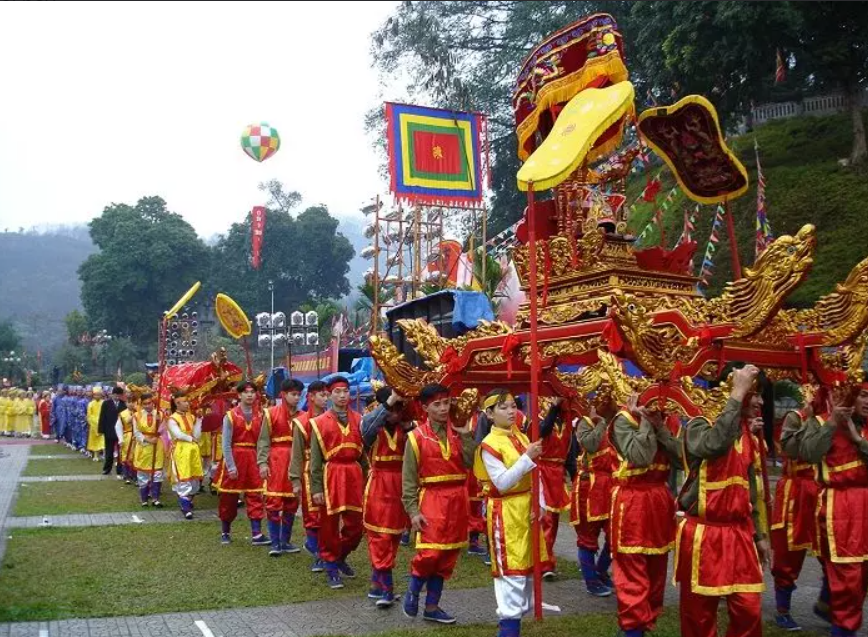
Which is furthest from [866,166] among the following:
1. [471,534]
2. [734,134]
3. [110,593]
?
[110,593]

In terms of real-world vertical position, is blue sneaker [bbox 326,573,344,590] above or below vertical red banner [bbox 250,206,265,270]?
below

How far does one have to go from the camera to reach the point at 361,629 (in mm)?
6379

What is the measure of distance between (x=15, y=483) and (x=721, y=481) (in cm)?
1535

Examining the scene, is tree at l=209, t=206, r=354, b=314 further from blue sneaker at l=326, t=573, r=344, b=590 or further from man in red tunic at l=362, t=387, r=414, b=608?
man in red tunic at l=362, t=387, r=414, b=608

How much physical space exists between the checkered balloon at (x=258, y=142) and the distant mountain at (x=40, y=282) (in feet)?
186

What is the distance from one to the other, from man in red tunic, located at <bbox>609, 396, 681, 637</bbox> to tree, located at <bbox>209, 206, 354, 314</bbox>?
56.5 meters

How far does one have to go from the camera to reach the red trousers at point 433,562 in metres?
6.31

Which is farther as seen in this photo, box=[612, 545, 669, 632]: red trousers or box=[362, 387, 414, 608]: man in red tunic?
box=[362, 387, 414, 608]: man in red tunic

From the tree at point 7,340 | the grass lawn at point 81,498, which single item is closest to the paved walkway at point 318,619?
the grass lawn at point 81,498

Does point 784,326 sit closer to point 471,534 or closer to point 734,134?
point 471,534

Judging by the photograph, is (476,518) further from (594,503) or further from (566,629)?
(566,629)

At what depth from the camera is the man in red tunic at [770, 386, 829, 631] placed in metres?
6.26

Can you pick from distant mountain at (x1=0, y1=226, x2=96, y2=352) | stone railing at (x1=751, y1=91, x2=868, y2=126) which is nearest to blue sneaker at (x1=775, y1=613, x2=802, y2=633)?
stone railing at (x1=751, y1=91, x2=868, y2=126)

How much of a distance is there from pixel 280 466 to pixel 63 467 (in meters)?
13.3
